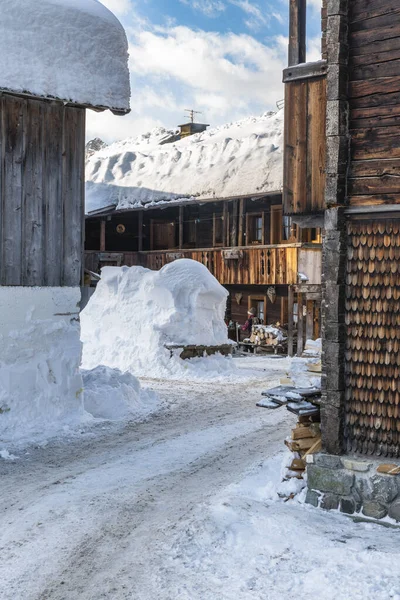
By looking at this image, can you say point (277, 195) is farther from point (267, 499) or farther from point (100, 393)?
point (267, 499)

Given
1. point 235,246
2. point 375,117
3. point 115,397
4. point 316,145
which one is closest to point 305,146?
point 316,145

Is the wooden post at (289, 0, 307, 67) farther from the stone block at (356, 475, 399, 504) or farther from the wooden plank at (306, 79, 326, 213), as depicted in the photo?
the stone block at (356, 475, 399, 504)

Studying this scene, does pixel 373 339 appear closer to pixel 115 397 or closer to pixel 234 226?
pixel 115 397

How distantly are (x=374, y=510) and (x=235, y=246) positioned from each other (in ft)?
58.7

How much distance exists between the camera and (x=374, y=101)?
6.32m

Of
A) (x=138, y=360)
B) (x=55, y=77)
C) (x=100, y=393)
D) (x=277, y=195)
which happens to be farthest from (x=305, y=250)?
(x=55, y=77)

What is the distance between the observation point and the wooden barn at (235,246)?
21.4 metres

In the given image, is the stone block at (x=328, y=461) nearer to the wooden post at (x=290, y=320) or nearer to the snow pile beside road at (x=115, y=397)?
the snow pile beside road at (x=115, y=397)

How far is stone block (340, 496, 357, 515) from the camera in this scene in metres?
6.15

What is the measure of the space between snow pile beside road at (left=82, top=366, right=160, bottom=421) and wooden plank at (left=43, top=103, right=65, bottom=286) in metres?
2.10

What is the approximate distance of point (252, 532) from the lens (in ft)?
18.4

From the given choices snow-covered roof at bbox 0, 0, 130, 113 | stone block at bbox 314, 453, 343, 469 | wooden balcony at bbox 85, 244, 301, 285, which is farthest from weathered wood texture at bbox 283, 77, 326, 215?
wooden balcony at bbox 85, 244, 301, 285

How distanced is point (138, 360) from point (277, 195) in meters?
8.73

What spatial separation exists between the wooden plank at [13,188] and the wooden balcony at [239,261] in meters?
12.5
